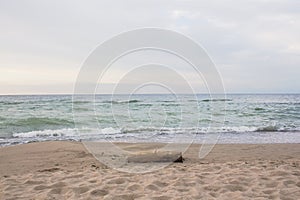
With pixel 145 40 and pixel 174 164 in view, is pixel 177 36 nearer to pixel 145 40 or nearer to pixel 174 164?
pixel 145 40

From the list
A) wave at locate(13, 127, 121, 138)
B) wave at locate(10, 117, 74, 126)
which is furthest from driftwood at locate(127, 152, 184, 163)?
wave at locate(10, 117, 74, 126)

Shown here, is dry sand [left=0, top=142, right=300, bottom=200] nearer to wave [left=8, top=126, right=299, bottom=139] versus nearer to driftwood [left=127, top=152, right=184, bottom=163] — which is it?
driftwood [left=127, top=152, right=184, bottom=163]

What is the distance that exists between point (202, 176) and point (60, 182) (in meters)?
2.11

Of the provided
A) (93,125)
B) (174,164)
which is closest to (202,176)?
(174,164)

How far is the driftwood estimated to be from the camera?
5.83m

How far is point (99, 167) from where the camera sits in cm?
541

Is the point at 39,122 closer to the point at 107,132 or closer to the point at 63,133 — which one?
the point at 63,133

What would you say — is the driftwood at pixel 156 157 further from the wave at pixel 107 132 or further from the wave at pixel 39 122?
the wave at pixel 39 122

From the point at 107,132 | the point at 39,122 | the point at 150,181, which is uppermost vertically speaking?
the point at 150,181

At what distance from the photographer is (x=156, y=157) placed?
5859mm

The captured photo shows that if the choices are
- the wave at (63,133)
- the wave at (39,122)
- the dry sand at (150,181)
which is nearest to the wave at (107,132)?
the wave at (63,133)

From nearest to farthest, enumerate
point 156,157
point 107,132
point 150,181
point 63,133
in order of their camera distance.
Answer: point 150,181, point 156,157, point 63,133, point 107,132

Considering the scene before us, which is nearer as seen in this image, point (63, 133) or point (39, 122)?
point (63, 133)

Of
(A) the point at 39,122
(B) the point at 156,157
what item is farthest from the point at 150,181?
(A) the point at 39,122
